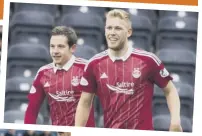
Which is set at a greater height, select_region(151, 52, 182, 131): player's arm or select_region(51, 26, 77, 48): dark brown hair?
select_region(51, 26, 77, 48): dark brown hair

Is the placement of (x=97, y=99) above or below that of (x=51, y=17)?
below

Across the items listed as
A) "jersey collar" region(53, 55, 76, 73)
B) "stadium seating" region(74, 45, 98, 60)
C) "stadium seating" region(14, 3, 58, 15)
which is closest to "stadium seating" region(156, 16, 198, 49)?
"stadium seating" region(74, 45, 98, 60)

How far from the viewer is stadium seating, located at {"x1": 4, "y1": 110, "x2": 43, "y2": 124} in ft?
8.84

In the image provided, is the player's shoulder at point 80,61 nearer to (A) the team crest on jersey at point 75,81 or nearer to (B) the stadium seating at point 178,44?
(A) the team crest on jersey at point 75,81

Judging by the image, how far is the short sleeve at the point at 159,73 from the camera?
266 cm

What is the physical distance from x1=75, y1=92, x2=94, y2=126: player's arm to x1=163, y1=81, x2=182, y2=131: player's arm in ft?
1.29

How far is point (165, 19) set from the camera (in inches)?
107

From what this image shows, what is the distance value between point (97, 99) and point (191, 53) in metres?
0.54

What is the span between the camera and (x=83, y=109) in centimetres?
267

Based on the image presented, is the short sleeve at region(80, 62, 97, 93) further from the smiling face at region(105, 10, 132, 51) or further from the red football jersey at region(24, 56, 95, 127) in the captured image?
the smiling face at region(105, 10, 132, 51)

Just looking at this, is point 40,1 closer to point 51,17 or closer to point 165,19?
point 51,17

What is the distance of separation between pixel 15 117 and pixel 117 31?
2.27 feet

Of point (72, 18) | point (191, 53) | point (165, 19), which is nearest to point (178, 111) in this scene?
point (191, 53)

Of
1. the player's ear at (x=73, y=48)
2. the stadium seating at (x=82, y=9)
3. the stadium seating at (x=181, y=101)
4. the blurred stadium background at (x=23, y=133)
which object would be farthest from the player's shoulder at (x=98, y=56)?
the blurred stadium background at (x=23, y=133)
